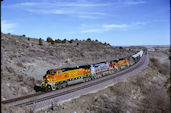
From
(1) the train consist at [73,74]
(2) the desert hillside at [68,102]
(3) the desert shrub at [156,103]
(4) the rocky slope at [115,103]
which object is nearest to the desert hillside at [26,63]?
(2) the desert hillside at [68,102]

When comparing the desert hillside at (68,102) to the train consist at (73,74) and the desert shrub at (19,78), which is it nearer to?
the desert shrub at (19,78)

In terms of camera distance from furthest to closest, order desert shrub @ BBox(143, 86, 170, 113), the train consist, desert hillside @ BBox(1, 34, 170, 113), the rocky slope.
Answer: the train consist
desert shrub @ BBox(143, 86, 170, 113)
desert hillside @ BBox(1, 34, 170, 113)
the rocky slope

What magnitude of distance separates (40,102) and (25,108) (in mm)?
2399

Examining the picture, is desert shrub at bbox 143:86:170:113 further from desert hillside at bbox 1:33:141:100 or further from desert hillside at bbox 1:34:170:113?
desert hillside at bbox 1:33:141:100

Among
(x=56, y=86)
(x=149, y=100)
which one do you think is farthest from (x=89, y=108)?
(x=149, y=100)

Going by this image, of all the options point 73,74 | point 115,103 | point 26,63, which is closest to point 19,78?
point 26,63

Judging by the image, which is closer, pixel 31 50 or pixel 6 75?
pixel 6 75

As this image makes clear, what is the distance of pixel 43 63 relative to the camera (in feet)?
130

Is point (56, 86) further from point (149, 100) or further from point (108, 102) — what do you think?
point (149, 100)

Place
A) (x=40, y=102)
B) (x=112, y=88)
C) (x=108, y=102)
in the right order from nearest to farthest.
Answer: (x=40, y=102), (x=108, y=102), (x=112, y=88)

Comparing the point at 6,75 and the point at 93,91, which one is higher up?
the point at 6,75

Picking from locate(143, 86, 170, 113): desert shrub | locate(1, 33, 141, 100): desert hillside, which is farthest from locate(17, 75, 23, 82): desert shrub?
locate(143, 86, 170, 113): desert shrub

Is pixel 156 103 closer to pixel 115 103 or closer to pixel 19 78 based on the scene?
pixel 115 103

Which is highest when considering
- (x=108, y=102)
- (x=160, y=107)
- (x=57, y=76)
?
(x=57, y=76)
